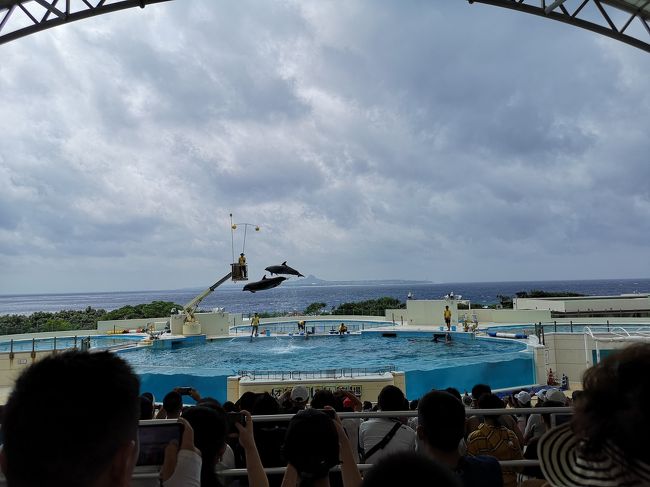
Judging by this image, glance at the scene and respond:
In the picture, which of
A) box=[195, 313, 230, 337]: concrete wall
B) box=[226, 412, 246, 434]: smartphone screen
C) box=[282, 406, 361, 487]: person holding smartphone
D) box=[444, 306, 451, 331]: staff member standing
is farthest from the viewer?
box=[195, 313, 230, 337]: concrete wall

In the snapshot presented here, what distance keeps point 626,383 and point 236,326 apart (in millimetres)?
23127

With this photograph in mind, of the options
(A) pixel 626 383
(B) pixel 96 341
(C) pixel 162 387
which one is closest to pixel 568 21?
(A) pixel 626 383

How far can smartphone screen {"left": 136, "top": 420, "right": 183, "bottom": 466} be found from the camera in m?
1.66

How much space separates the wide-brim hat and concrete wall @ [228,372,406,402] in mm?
8423

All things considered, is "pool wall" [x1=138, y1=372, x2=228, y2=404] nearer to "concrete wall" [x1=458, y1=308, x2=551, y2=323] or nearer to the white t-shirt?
the white t-shirt

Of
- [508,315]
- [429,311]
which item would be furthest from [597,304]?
[429,311]

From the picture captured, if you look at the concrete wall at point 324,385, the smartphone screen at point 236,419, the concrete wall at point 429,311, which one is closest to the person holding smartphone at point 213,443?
the smartphone screen at point 236,419

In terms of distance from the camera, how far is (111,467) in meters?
0.85

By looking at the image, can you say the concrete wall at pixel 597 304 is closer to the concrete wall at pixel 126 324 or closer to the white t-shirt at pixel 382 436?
the concrete wall at pixel 126 324

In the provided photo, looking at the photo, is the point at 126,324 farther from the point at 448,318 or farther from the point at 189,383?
the point at 448,318

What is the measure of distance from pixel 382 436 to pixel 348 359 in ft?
47.8

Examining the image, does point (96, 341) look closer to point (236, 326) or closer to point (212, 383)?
point (236, 326)

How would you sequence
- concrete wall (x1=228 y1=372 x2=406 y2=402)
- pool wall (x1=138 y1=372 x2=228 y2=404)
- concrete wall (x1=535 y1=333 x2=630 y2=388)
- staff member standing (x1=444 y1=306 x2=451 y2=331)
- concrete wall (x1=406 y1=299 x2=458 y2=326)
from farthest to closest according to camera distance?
concrete wall (x1=406 y1=299 x2=458 y2=326), staff member standing (x1=444 y1=306 x2=451 y2=331), concrete wall (x1=535 y1=333 x2=630 y2=388), pool wall (x1=138 y1=372 x2=228 y2=404), concrete wall (x1=228 y1=372 x2=406 y2=402)

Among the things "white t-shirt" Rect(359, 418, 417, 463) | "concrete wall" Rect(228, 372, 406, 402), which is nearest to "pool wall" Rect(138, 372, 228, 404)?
"concrete wall" Rect(228, 372, 406, 402)
